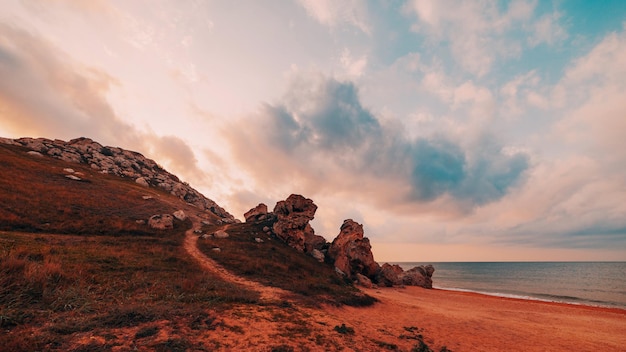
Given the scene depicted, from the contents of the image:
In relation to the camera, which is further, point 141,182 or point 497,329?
point 141,182

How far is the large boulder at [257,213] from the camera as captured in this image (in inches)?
2731

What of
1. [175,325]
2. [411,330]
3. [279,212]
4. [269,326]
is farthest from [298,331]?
[279,212]

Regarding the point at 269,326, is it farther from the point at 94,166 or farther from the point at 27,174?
the point at 94,166

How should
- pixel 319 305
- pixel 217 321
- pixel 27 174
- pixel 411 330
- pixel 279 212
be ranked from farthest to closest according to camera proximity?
pixel 279 212 < pixel 27 174 < pixel 319 305 < pixel 411 330 < pixel 217 321

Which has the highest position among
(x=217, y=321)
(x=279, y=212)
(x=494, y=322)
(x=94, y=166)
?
(x=94, y=166)

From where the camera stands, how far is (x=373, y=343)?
15.4 metres

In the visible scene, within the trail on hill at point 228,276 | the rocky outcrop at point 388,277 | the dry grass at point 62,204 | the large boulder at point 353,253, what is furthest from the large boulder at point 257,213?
the rocky outcrop at point 388,277

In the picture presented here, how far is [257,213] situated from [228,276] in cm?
4348

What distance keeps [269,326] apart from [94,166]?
91.9 meters

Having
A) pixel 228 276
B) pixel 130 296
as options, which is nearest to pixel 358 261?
pixel 228 276

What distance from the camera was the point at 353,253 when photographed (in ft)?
176

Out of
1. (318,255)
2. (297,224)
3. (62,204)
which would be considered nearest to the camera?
(62,204)

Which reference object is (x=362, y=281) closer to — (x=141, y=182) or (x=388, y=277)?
(x=388, y=277)

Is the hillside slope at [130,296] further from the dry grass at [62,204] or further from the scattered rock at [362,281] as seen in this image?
the scattered rock at [362,281]
